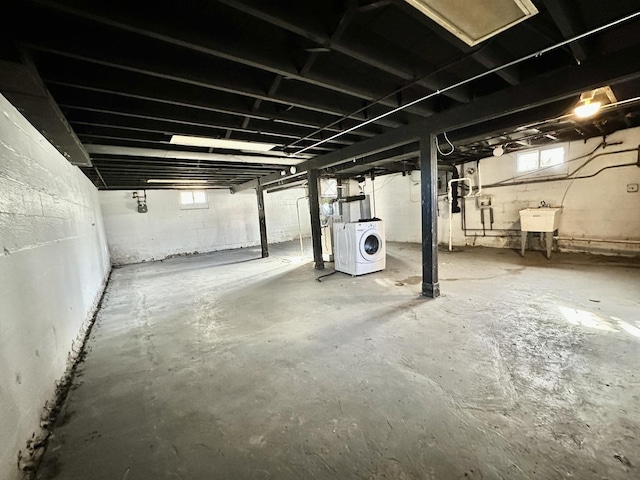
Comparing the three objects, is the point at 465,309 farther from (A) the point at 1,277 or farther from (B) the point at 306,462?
(A) the point at 1,277

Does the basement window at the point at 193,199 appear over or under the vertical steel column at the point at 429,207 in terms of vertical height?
over

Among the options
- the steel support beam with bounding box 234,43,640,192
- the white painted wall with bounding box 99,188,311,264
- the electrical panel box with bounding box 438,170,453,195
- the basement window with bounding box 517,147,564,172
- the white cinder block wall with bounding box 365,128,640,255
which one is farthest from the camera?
the white painted wall with bounding box 99,188,311,264

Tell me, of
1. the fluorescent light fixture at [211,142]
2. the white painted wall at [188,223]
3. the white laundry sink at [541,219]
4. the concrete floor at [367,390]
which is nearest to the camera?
the concrete floor at [367,390]

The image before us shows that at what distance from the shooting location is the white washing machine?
14.4ft

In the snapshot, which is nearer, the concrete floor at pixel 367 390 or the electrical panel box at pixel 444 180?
the concrete floor at pixel 367 390

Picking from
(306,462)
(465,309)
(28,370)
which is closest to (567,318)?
(465,309)

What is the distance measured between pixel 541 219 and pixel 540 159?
4.74ft

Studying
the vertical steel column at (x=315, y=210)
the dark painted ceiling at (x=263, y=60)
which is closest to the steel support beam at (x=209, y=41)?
the dark painted ceiling at (x=263, y=60)

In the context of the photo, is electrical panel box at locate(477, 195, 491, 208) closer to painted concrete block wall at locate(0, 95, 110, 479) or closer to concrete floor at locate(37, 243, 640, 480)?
concrete floor at locate(37, 243, 640, 480)

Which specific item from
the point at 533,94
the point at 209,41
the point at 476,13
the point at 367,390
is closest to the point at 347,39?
the point at 476,13

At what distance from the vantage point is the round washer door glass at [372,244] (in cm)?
457

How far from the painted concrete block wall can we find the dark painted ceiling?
14.5 inches

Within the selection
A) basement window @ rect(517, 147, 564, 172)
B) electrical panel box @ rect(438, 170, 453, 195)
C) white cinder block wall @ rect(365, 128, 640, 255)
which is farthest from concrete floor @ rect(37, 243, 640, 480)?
electrical panel box @ rect(438, 170, 453, 195)

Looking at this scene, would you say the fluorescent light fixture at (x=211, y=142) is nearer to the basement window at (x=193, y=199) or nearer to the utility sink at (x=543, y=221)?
the utility sink at (x=543, y=221)
